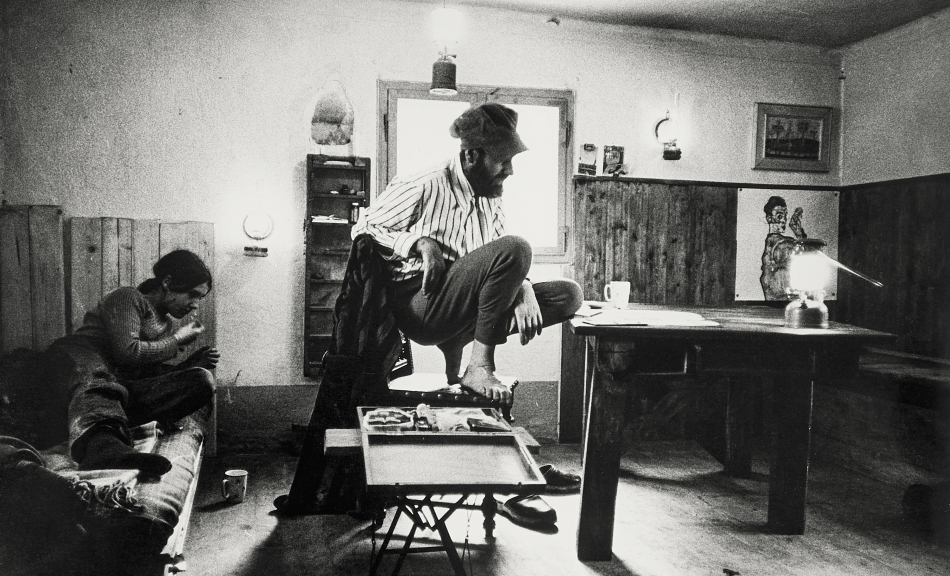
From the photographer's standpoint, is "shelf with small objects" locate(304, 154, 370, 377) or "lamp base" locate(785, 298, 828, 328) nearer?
"lamp base" locate(785, 298, 828, 328)

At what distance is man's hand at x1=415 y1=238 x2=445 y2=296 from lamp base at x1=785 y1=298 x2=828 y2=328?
159cm

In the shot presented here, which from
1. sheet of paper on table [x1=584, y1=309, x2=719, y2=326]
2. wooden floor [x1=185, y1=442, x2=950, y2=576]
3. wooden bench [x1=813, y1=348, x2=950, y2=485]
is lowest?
wooden floor [x1=185, y1=442, x2=950, y2=576]

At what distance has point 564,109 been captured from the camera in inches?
217

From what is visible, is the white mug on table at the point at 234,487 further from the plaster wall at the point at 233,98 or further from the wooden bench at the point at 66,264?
the plaster wall at the point at 233,98

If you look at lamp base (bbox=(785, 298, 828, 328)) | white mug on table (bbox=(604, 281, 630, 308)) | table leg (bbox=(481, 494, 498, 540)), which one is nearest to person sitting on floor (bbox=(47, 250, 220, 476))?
table leg (bbox=(481, 494, 498, 540))

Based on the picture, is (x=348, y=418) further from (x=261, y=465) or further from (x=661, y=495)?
(x=661, y=495)

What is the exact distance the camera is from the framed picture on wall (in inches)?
232

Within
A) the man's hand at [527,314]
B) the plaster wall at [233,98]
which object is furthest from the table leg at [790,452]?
the plaster wall at [233,98]

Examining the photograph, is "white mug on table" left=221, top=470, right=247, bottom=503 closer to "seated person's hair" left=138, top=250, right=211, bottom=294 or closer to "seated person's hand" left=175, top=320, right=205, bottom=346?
"seated person's hand" left=175, top=320, right=205, bottom=346

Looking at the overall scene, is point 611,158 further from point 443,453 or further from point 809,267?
point 443,453

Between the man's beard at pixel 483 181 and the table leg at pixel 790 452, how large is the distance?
62.8 inches

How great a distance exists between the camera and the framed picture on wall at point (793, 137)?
19.3 ft

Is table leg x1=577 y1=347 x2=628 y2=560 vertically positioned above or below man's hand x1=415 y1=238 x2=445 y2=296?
below

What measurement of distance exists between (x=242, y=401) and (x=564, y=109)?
334cm
